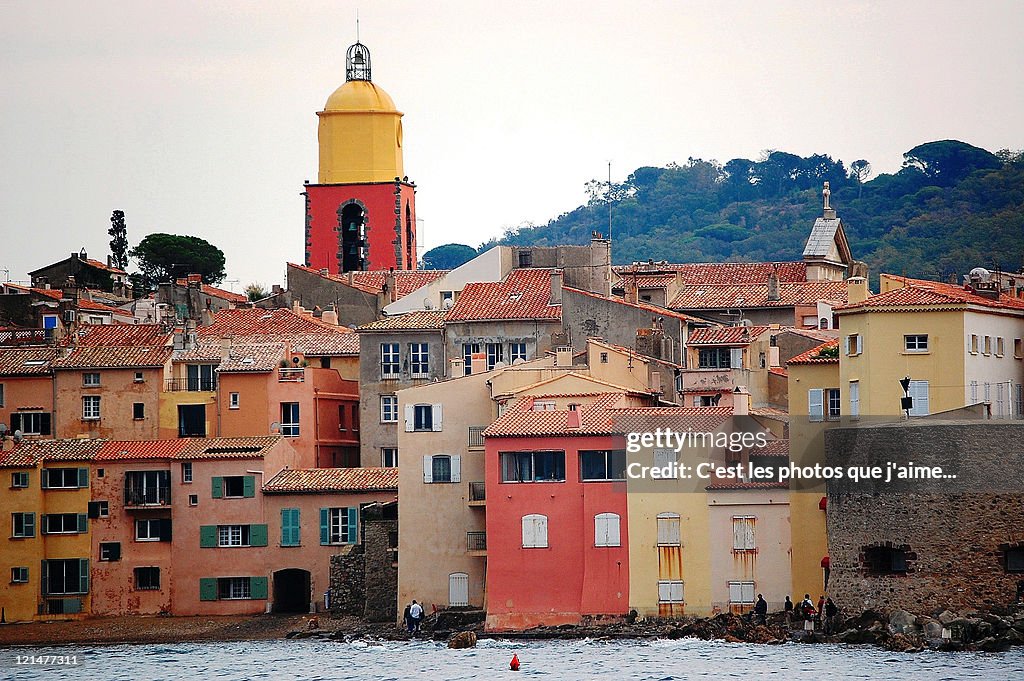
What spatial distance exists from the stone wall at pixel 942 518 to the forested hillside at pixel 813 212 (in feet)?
207

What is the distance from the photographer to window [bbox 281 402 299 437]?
78938 mm

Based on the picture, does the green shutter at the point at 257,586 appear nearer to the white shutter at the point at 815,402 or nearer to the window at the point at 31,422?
the window at the point at 31,422

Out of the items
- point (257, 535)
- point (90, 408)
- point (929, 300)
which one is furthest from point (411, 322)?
point (929, 300)

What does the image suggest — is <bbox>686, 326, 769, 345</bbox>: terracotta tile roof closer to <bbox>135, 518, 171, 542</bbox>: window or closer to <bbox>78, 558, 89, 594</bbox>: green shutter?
<bbox>135, 518, 171, 542</bbox>: window

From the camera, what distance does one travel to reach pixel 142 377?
260 ft

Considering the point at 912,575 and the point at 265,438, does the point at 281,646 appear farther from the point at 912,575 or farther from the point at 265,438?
the point at 912,575

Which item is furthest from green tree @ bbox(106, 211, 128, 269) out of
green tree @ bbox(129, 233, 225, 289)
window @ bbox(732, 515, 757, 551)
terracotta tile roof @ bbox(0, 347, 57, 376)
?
window @ bbox(732, 515, 757, 551)

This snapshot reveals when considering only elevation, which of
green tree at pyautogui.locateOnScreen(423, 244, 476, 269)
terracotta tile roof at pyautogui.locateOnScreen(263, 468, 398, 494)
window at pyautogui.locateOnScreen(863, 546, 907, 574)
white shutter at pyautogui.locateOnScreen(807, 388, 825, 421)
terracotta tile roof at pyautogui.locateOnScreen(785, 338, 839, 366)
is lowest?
window at pyautogui.locateOnScreen(863, 546, 907, 574)

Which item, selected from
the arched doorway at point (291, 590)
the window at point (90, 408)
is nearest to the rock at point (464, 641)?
the arched doorway at point (291, 590)

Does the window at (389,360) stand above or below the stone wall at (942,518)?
above

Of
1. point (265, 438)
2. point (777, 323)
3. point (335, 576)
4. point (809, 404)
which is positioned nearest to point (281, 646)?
point (335, 576)

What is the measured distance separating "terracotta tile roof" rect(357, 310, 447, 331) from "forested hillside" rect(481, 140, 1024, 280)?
160 feet

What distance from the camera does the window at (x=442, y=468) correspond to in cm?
6962

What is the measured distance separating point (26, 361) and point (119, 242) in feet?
129
